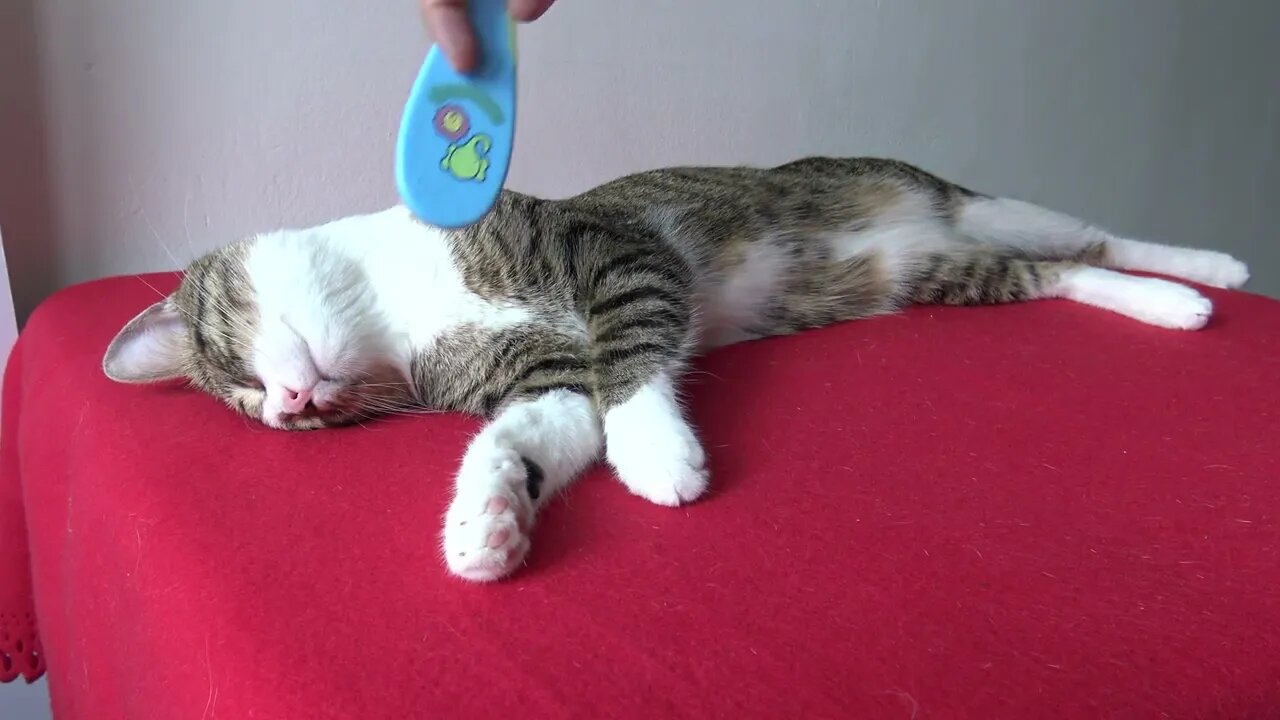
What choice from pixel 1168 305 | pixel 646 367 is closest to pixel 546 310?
pixel 646 367

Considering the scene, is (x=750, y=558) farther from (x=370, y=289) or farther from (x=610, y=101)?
(x=610, y=101)

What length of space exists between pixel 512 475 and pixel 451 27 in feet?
1.15

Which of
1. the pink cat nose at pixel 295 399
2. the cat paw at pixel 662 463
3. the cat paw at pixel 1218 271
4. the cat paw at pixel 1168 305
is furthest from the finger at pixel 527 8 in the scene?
the cat paw at pixel 1218 271

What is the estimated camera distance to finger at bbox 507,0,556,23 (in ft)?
2.01

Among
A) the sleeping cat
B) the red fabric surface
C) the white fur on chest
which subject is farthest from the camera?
the white fur on chest

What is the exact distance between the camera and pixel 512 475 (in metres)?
0.70

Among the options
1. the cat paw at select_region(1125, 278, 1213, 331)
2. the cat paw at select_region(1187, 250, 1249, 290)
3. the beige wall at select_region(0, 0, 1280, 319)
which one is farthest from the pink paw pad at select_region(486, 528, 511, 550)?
the cat paw at select_region(1187, 250, 1249, 290)

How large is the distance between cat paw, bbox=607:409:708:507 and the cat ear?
58 cm

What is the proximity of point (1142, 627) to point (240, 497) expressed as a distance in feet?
2.20

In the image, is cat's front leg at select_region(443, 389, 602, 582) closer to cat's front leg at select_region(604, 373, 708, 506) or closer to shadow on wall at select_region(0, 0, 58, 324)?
cat's front leg at select_region(604, 373, 708, 506)

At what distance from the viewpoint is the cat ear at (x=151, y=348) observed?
0.95m

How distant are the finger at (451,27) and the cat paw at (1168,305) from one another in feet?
3.02

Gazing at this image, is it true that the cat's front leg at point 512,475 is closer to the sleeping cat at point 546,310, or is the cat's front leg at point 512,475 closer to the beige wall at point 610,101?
the sleeping cat at point 546,310

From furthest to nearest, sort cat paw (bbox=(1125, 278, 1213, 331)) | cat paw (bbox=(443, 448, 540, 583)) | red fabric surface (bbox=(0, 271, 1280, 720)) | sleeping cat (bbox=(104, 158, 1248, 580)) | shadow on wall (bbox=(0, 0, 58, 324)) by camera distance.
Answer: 1. shadow on wall (bbox=(0, 0, 58, 324))
2. cat paw (bbox=(1125, 278, 1213, 331))
3. sleeping cat (bbox=(104, 158, 1248, 580))
4. cat paw (bbox=(443, 448, 540, 583))
5. red fabric surface (bbox=(0, 271, 1280, 720))
